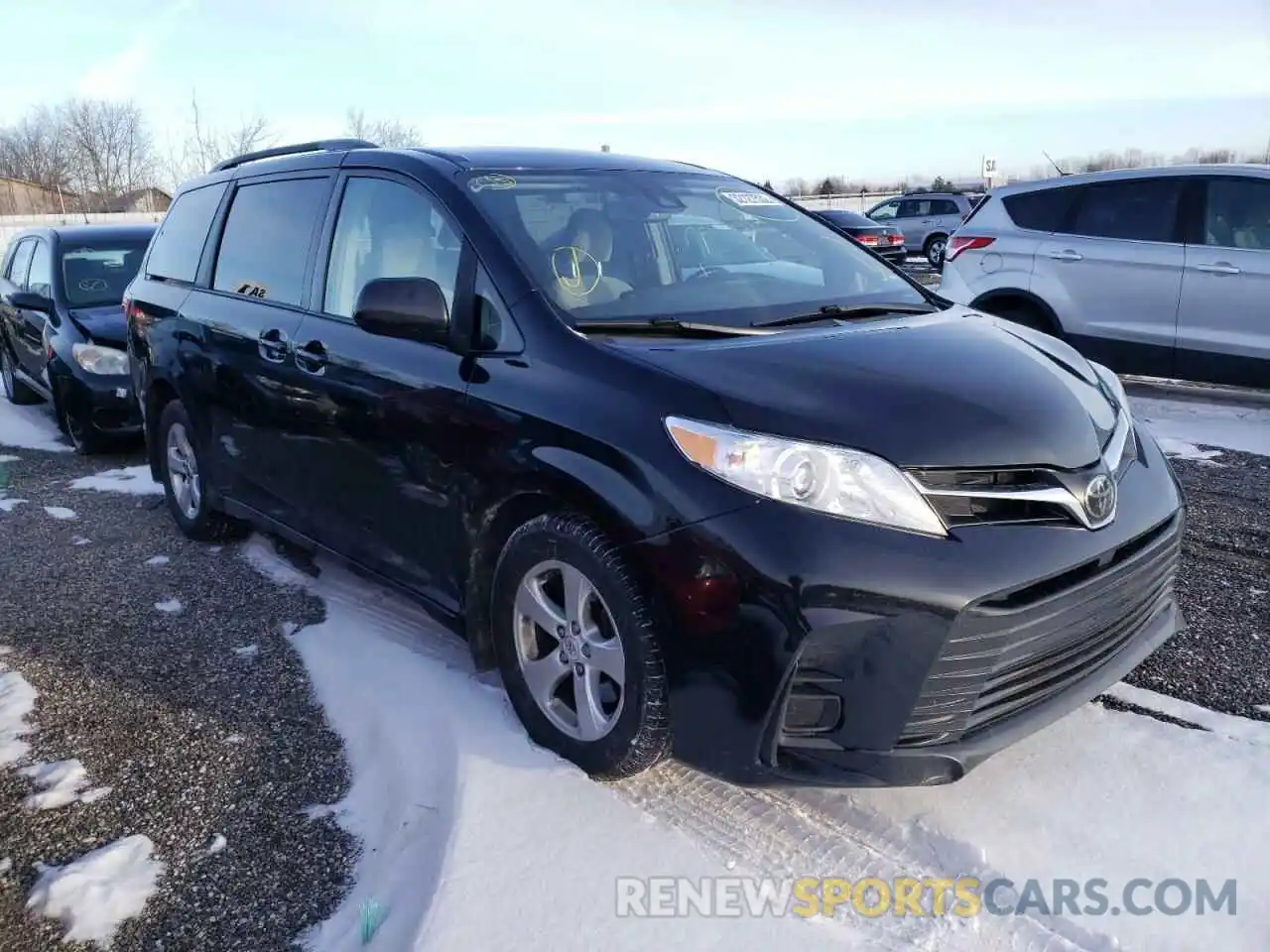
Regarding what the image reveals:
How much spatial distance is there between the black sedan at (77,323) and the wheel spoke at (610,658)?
5699 millimetres

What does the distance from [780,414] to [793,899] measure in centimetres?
114

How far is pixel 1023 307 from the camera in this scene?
8.16m

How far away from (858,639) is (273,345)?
8.86 ft

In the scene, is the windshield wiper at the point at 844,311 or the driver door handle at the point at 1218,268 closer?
the windshield wiper at the point at 844,311

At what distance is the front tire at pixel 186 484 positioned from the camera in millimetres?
5062

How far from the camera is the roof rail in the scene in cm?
410

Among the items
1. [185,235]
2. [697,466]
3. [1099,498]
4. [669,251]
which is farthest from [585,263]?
[185,235]

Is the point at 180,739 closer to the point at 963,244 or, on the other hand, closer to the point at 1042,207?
the point at 963,244

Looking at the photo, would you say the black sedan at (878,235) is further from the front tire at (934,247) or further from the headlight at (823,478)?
the headlight at (823,478)

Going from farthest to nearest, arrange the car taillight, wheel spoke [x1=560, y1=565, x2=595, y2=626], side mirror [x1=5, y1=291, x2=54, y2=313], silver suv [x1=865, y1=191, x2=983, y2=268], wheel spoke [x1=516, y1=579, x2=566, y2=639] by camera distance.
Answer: silver suv [x1=865, y1=191, x2=983, y2=268]
the car taillight
side mirror [x1=5, y1=291, x2=54, y2=313]
wheel spoke [x1=516, y1=579, x2=566, y2=639]
wheel spoke [x1=560, y1=565, x2=595, y2=626]

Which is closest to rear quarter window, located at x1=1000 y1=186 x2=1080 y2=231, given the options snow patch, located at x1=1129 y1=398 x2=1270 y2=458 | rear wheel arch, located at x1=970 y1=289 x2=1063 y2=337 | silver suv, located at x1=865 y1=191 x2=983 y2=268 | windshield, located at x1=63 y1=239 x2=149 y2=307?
rear wheel arch, located at x1=970 y1=289 x2=1063 y2=337

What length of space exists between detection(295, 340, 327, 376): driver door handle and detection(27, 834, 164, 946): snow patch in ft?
5.49

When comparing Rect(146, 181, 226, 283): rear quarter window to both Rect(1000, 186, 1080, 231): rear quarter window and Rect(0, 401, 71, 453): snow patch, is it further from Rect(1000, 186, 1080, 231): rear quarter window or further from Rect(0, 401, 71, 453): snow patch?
Rect(1000, 186, 1080, 231): rear quarter window

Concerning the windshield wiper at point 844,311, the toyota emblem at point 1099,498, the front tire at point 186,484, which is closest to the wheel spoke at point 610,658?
the windshield wiper at point 844,311
